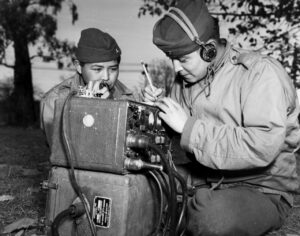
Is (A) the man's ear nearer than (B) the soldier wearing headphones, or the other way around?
(B) the soldier wearing headphones

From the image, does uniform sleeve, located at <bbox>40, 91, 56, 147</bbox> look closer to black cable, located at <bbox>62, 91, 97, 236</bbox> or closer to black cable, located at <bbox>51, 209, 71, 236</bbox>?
black cable, located at <bbox>62, 91, 97, 236</bbox>

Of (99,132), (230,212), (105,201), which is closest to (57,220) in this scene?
(105,201)

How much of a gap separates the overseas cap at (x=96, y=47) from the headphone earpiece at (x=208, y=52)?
991mm

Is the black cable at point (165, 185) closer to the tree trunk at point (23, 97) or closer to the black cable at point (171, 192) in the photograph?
the black cable at point (171, 192)

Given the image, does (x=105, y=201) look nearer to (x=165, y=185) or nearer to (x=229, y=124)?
(x=165, y=185)

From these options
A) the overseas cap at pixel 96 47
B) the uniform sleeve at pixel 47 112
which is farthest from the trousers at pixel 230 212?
the overseas cap at pixel 96 47

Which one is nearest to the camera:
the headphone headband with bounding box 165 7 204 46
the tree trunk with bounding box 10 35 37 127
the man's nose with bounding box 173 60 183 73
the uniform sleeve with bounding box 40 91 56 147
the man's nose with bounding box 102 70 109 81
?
the headphone headband with bounding box 165 7 204 46

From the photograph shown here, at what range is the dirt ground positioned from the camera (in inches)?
108

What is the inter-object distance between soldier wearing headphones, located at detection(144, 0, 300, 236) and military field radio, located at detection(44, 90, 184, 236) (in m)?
0.22

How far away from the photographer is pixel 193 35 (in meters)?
2.25

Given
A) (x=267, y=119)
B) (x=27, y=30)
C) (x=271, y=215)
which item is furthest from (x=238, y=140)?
(x=27, y=30)

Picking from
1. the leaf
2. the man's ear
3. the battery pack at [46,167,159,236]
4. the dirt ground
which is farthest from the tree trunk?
the battery pack at [46,167,159,236]

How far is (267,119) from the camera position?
6.91 ft

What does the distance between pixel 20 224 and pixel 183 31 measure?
138 cm
